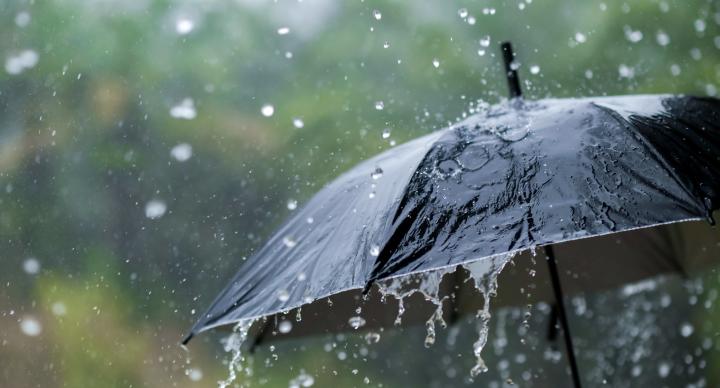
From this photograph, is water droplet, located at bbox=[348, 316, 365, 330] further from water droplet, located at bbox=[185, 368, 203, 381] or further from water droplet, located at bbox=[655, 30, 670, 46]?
water droplet, located at bbox=[655, 30, 670, 46]

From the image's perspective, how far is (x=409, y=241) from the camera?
1.75 m

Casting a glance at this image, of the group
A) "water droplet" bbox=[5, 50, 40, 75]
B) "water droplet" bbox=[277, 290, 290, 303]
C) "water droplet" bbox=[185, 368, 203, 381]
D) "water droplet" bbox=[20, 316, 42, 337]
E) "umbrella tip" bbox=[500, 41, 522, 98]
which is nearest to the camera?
"water droplet" bbox=[277, 290, 290, 303]

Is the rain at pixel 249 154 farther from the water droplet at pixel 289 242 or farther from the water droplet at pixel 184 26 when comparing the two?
the water droplet at pixel 289 242

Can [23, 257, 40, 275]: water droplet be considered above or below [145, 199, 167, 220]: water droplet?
below

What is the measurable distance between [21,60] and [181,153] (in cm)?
165

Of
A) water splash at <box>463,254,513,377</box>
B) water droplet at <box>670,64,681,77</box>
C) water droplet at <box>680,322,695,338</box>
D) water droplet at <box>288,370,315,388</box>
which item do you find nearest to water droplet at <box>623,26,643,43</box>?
water droplet at <box>670,64,681,77</box>

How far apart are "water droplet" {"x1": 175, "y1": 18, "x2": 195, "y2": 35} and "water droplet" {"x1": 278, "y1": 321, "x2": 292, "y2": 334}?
16.8 feet

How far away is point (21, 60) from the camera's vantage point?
24.5 ft

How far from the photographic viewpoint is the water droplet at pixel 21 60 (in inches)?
292

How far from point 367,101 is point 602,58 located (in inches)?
72.4

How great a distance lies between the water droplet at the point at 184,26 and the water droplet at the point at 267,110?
93 centimetres

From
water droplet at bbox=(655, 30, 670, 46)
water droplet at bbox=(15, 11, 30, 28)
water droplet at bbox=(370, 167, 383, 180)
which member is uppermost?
water droplet at bbox=(370, 167, 383, 180)

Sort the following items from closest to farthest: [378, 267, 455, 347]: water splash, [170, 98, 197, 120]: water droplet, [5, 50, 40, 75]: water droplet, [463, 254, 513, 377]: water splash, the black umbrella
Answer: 1. the black umbrella
2. [463, 254, 513, 377]: water splash
3. [378, 267, 455, 347]: water splash
4. [170, 98, 197, 120]: water droplet
5. [5, 50, 40, 75]: water droplet

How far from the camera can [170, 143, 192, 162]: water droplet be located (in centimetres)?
707
